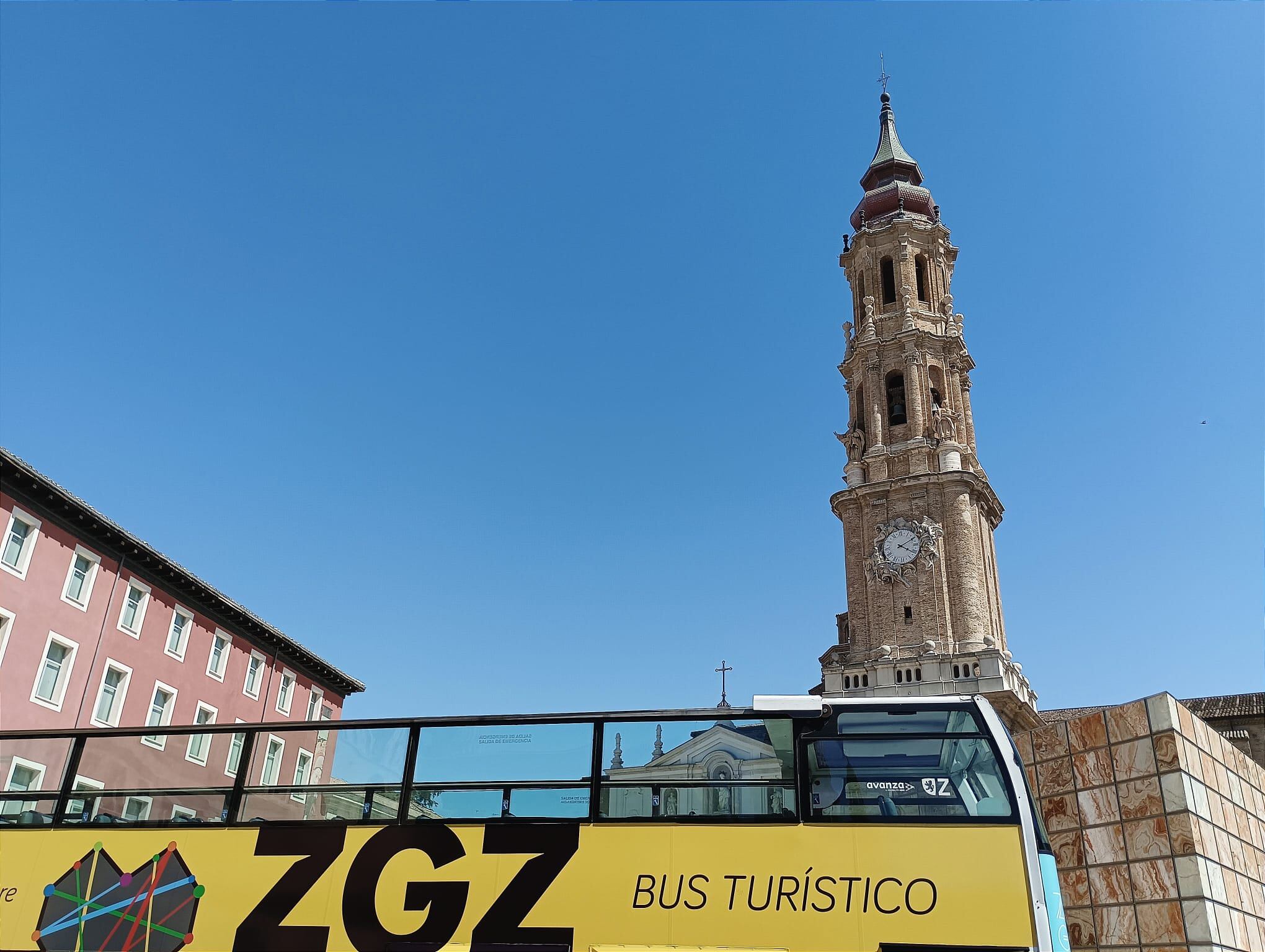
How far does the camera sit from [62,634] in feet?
85.4

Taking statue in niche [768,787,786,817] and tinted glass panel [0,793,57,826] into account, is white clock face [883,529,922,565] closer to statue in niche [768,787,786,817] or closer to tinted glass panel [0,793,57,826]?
statue in niche [768,787,786,817]

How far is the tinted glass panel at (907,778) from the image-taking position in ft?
25.3

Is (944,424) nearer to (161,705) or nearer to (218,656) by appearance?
(218,656)

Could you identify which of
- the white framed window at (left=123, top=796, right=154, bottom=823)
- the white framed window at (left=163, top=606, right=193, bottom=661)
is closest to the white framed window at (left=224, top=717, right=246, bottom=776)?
the white framed window at (left=123, top=796, right=154, bottom=823)

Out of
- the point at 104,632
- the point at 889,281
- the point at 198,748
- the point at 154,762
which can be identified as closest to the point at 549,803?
the point at 198,748

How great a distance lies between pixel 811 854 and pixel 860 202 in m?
54.6

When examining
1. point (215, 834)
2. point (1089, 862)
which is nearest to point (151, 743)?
point (215, 834)

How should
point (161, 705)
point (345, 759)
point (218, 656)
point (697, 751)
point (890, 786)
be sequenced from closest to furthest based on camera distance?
point (890, 786) → point (697, 751) → point (345, 759) → point (161, 705) → point (218, 656)

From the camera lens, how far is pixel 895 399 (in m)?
50.1

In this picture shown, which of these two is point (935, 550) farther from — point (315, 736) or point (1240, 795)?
point (315, 736)

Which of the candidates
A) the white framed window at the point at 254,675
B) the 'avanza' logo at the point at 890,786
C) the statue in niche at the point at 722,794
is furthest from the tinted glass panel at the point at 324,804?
the white framed window at the point at 254,675

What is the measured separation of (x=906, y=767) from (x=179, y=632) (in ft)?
94.4

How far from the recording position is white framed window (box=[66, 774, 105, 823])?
9.21 metres

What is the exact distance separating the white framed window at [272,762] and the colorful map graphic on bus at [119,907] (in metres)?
0.96
